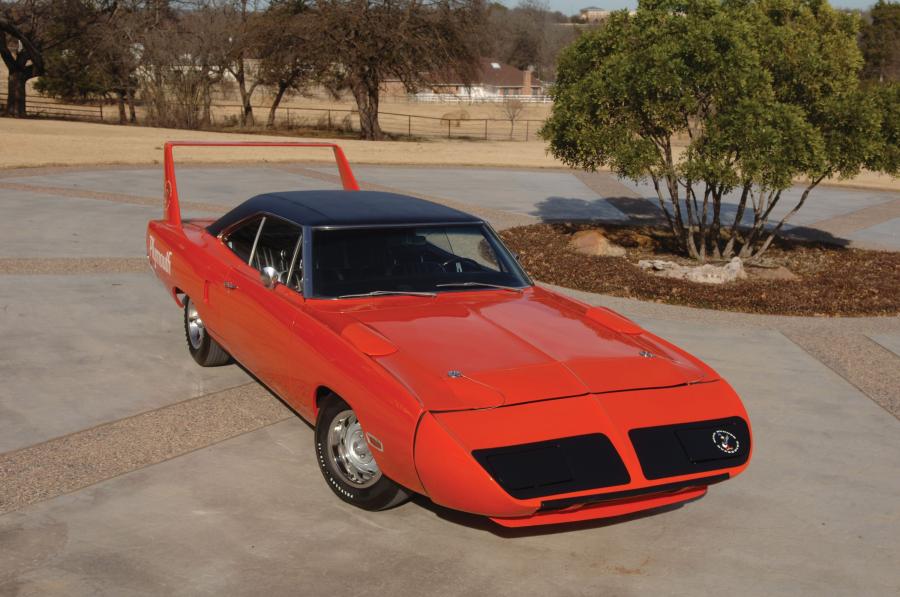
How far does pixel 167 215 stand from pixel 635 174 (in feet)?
19.8

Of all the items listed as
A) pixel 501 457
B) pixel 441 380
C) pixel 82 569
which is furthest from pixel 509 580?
pixel 82 569

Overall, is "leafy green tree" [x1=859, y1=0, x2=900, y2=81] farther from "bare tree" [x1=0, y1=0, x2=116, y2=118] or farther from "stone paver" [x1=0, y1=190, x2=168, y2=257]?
"stone paver" [x1=0, y1=190, x2=168, y2=257]

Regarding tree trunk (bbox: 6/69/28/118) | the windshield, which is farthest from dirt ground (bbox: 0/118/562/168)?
the windshield

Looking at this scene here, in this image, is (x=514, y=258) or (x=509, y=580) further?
(x=514, y=258)

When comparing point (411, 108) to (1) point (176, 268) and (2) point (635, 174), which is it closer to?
(2) point (635, 174)

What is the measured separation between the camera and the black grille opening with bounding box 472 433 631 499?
4.24m

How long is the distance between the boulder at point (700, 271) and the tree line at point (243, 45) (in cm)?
2539

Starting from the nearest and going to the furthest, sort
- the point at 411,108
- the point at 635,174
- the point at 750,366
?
the point at 750,366, the point at 635,174, the point at 411,108

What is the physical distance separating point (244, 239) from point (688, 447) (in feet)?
11.4

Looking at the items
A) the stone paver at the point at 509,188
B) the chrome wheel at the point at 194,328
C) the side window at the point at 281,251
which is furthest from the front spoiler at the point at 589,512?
the stone paver at the point at 509,188

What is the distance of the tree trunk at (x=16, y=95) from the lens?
44562 millimetres

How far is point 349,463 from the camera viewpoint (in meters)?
5.18

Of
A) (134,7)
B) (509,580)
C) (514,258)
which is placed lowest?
(509,580)

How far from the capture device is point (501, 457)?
4293 millimetres
